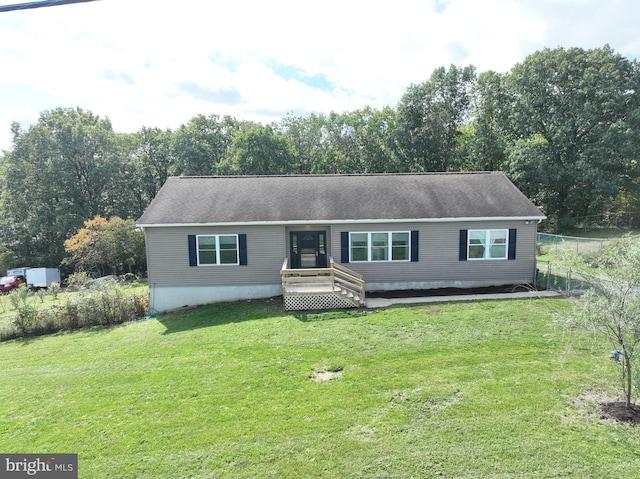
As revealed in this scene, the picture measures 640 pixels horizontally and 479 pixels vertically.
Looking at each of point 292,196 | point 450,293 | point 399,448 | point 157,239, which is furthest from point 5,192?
point 399,448

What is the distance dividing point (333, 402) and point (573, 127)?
28.6 metres

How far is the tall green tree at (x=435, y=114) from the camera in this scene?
32.6 meters

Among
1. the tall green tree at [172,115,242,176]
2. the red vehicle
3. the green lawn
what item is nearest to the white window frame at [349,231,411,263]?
the green lawn

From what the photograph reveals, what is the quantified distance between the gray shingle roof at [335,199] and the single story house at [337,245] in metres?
0.07

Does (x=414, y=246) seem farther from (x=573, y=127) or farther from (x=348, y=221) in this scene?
(x=573, y=127)

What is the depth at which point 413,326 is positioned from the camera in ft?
32.6

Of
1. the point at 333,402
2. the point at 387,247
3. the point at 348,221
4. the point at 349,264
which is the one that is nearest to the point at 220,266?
the point at 349,264

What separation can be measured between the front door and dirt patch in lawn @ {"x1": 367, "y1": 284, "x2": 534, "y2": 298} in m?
2.36

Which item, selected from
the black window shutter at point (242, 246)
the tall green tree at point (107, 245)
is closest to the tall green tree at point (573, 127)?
the black window shutter at point (242, 246)

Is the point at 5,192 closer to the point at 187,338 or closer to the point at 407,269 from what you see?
the point at 187,338

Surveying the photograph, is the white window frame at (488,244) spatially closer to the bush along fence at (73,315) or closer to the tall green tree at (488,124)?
the bush along fence at (73,315)

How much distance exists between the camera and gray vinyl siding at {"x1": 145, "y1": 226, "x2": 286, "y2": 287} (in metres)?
13.8

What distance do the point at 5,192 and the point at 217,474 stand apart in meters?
42.2

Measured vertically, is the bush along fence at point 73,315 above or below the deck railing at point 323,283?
below
